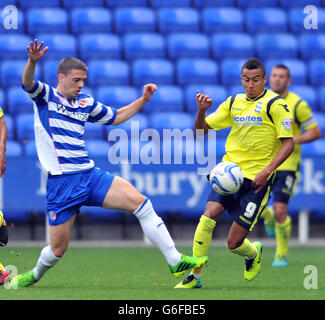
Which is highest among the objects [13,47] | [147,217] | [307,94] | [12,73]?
[13,47]

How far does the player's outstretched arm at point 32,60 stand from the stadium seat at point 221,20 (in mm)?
9015

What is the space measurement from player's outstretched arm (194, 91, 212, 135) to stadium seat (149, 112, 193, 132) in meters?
5.20

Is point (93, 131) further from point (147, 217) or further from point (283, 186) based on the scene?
point (147, 217)

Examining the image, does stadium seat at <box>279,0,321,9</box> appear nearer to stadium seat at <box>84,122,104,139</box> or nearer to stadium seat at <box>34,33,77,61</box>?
stadium seat at <box>34,33,77,61</box>

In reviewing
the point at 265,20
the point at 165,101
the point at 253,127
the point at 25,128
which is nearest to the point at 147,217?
the point at 253,127

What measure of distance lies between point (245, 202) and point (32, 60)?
2139 mm

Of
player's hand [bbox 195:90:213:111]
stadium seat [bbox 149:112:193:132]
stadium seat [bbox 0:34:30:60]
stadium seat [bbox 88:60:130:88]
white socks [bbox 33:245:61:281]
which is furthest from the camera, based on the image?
stadium seat [bbox 0:34:30:60]

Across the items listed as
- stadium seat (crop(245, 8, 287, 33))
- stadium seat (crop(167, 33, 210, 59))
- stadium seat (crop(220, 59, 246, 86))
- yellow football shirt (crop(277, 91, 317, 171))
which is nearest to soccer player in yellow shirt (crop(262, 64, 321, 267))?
yellow football shirt (crop(277, 91, 317, 171))

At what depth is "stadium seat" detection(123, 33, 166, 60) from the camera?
14.3m

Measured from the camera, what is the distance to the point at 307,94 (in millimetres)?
13773

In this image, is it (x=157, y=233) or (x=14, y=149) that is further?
(x=14, y=149)

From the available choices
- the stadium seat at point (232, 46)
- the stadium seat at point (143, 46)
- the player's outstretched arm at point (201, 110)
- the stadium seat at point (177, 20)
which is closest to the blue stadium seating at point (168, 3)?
the stadium seat at point (177, 20)

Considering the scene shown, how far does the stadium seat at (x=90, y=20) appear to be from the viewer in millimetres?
14602

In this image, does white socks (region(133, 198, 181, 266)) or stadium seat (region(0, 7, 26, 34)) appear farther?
stadium seat (region(0, 7, 26, 34))
